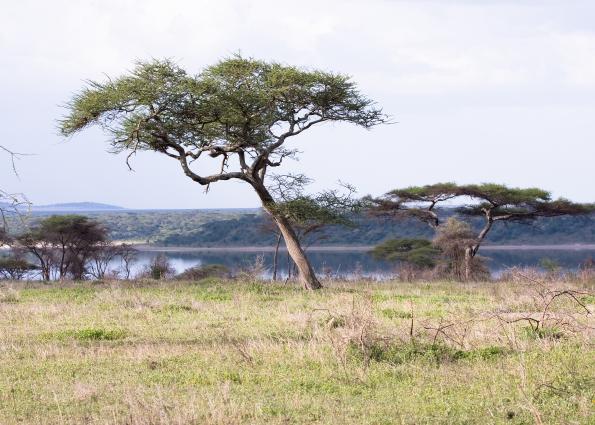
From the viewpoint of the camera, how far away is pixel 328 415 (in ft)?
21.0

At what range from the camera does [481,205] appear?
111 feet

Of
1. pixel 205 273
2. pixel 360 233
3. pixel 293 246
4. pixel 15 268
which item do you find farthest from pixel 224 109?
pixel 360 233

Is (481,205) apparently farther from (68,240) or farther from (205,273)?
(68,240)

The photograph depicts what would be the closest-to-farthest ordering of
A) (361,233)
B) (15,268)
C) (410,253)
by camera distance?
(15,268), (410,253), (361,233)

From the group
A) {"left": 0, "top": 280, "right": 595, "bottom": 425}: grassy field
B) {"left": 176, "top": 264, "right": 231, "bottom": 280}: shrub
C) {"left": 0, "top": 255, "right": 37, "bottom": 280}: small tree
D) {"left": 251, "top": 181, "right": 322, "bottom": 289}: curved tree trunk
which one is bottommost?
{"left": 0, "top": 255, "right": 37, "bottom": 280}: small tree

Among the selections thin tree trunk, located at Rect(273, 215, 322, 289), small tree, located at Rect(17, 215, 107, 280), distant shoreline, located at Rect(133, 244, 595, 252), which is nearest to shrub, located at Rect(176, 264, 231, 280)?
small tree, located at Rect(17, 215, 107, 280)

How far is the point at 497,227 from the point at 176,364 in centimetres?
6899

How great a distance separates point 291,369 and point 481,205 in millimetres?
26712

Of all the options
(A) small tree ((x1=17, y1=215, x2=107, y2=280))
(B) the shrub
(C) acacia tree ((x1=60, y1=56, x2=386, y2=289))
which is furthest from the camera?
(A) small tree ((x1=17, y1=215, x2=107, y2=280))

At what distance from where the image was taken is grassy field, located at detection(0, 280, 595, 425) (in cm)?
646

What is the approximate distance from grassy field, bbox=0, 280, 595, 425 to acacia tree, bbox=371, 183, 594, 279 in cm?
1903

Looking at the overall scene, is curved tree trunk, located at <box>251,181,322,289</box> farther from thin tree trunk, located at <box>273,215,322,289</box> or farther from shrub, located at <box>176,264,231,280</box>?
shrub, located at <box>176,264,231,280</box>

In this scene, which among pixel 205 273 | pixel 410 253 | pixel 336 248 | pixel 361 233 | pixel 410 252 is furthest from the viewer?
pixel 336 248

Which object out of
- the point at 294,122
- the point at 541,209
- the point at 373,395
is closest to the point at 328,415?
the point at 373,395
